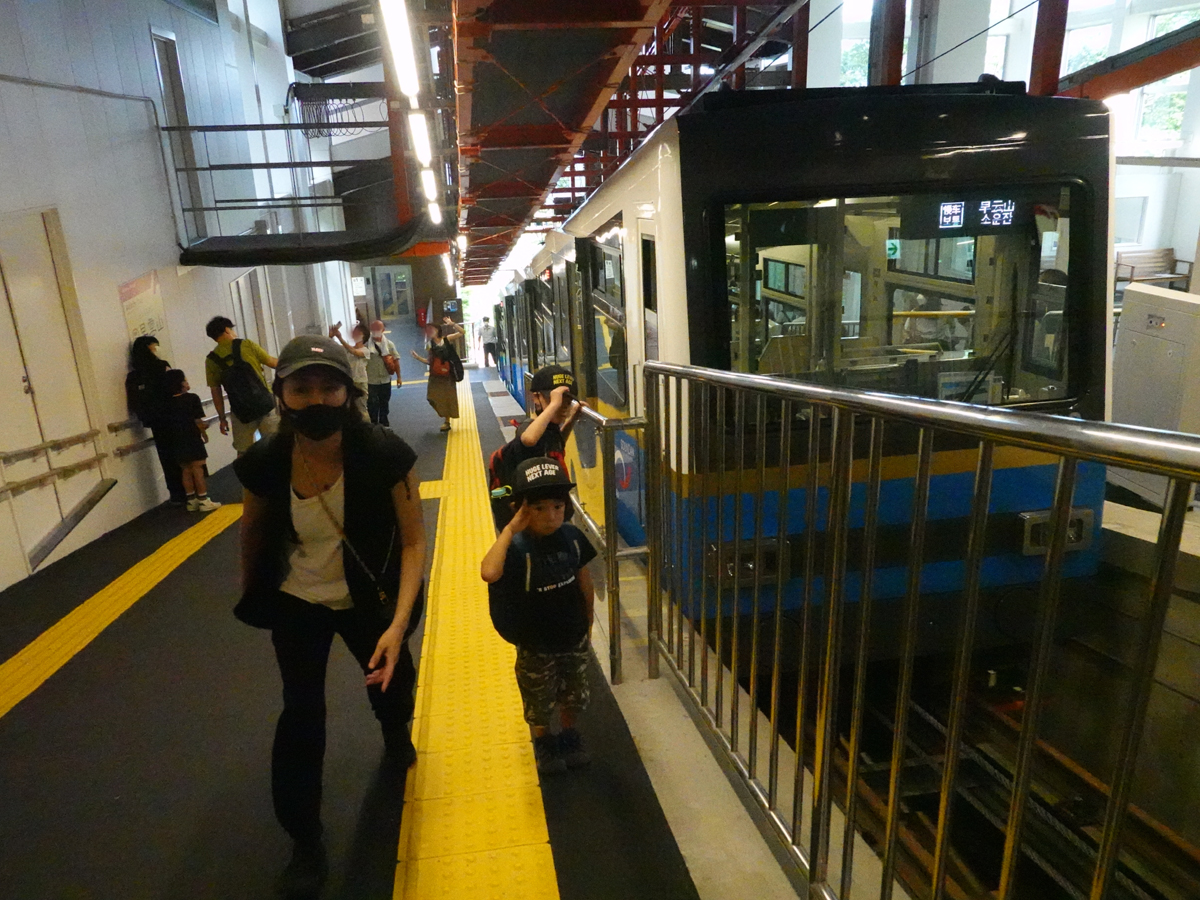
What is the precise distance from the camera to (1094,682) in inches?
132

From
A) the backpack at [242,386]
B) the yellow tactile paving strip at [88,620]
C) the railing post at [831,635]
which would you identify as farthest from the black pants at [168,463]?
the railing post at [831,635]

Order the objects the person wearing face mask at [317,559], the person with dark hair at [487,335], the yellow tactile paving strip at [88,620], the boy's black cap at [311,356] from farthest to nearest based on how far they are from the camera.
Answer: the person with dark hair at [487,335]
the yellow tactile paving strip at [88,620]
the person wearing face mask at [317,559]
the boy's black cap at [311,356]

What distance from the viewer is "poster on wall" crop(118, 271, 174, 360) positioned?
6262 millimetres

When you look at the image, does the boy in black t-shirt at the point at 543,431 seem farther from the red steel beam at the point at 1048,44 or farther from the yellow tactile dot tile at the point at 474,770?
the red steel beam at the point at 1048,44

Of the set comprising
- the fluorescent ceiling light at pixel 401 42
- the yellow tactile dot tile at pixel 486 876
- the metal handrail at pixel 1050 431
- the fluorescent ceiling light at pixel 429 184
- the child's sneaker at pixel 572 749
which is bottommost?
the yellow tactile dot tile at pixel 486 876

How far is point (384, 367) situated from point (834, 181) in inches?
266

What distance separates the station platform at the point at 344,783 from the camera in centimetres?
194

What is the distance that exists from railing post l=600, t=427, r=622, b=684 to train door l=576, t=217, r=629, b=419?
3.62 feet

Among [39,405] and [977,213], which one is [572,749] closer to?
[977,213]

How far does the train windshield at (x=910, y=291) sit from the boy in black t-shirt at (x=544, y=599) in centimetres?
129

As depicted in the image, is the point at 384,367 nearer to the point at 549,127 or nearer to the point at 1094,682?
the point at 549,127

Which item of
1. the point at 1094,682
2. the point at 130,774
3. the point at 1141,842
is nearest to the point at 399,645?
the point at 130,774

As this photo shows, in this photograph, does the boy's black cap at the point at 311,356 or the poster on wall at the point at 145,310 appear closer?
the boy's black cap at the point at 311,356

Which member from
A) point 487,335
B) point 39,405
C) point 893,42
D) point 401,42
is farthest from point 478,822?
point 487,335
